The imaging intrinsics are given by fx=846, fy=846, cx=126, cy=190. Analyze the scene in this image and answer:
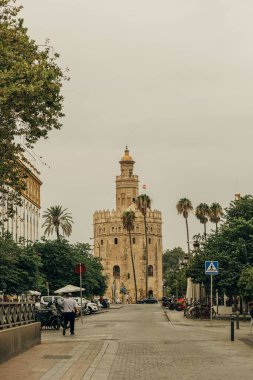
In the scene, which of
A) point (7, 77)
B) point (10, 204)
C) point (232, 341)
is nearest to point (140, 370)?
point (7, 77)

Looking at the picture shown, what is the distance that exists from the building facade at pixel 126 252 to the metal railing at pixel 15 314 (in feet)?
487

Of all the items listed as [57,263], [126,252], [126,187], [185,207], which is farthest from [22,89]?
[126,187]

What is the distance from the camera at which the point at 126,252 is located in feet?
582

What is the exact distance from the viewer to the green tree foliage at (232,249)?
49.5 meters

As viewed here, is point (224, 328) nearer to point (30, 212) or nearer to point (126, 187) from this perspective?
point (30, 212)

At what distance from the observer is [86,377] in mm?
14438

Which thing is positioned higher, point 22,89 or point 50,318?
point 22,89

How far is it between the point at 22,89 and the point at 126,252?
517 ft

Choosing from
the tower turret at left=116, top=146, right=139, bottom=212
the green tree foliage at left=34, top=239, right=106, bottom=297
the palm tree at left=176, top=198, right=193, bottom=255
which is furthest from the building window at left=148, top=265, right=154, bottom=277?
the green tree foliage at left=34, top=239, right=106, bottom=297

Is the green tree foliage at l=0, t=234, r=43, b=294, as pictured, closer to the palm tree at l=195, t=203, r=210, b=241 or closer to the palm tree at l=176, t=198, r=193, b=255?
the palm tree at l=195, t=203, r=210, b=241

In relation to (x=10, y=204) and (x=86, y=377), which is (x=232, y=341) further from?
(x=86, y=377)

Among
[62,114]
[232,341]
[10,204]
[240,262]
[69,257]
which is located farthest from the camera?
[69,257]

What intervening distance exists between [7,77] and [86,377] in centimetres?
867

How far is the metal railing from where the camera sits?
19006 mm
